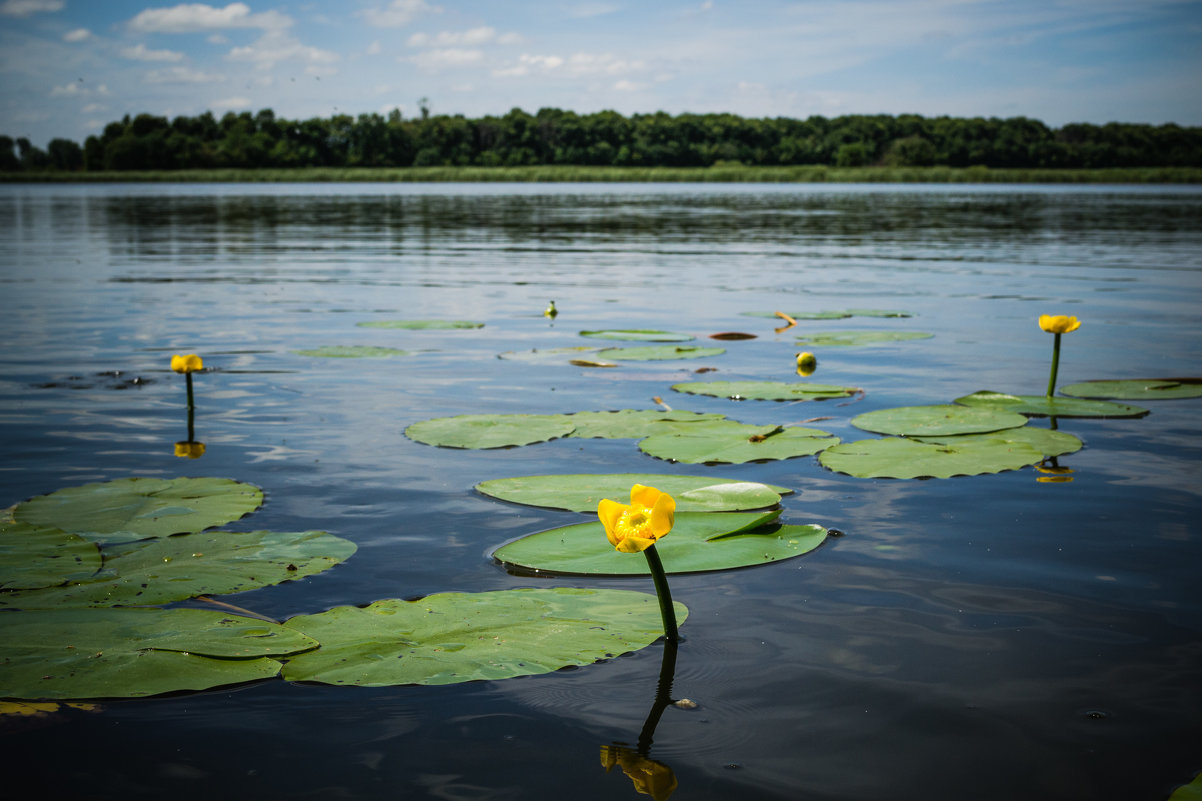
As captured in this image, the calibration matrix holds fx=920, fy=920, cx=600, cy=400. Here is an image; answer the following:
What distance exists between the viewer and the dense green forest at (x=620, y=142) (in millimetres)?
94312

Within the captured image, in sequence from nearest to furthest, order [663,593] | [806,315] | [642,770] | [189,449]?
[642,770], [663,593], [189,449], [806,315]

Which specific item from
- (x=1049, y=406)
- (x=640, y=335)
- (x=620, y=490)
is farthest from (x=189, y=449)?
(x=1049, y=406)

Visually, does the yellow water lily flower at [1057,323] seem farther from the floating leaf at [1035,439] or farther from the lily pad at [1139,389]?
the lily pad at [1139,389]

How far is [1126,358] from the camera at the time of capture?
6902mm

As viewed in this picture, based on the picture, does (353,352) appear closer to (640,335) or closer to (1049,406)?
(640,335)

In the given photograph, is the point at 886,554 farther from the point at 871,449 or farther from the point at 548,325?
the point at 548,325

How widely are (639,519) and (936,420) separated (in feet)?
10.1

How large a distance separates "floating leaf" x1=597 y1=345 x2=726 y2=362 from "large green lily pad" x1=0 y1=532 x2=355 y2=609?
12.5ft

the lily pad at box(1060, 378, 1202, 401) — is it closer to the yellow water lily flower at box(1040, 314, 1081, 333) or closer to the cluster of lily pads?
the yellow water lily flower at box(1040, 314, 1081, 333)

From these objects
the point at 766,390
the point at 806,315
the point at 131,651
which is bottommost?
the point at 131,651

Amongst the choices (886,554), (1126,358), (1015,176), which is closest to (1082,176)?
(1015,176)

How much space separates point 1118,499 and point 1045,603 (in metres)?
1.26

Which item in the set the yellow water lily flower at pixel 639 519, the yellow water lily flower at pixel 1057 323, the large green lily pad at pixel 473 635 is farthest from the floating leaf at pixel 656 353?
the yellow water lily flower at pixel 639 519

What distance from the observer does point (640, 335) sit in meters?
7.67
